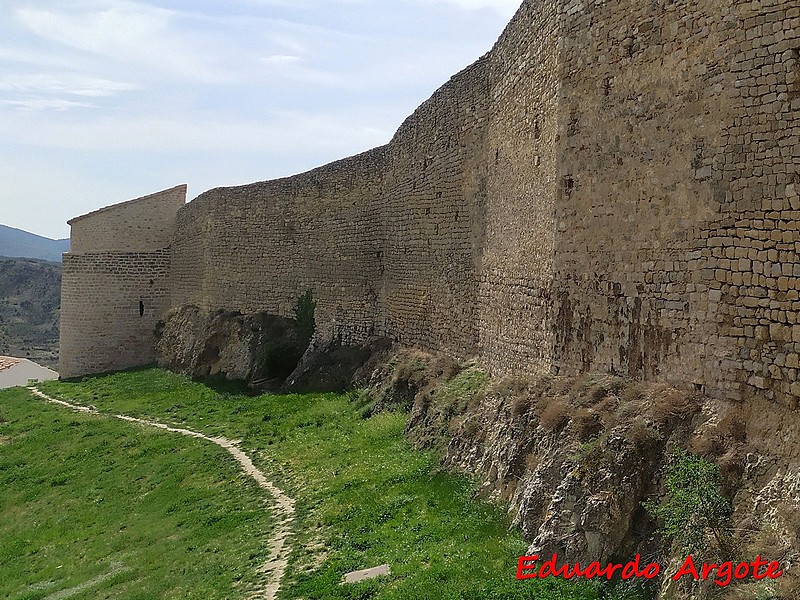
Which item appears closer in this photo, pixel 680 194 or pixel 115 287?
pixel 680 194

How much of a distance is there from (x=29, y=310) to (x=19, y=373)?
41946 mm

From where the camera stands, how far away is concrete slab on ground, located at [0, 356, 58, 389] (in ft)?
128

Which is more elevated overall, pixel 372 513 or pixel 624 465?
pixel 624 465

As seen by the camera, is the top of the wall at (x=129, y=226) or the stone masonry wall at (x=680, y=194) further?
the top of the wall at (x=129, y=226)

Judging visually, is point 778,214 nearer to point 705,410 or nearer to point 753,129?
point 753,129

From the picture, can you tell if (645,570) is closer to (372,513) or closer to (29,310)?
(372,513)

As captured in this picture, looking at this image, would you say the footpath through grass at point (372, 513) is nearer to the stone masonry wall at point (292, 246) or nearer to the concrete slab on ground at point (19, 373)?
the stone masonry wall at point (292, 246)

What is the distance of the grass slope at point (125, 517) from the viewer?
10.1 meters

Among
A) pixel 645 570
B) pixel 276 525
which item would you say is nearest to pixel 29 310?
pixel 276 525

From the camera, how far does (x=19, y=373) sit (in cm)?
4144

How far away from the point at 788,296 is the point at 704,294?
98cm

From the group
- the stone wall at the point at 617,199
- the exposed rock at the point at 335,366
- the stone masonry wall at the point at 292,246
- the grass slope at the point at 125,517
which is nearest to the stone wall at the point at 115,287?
the stone masonry wall at the point at 292,246

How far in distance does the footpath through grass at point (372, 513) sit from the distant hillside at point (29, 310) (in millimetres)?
48517

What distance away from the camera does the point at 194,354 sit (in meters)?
24.9
